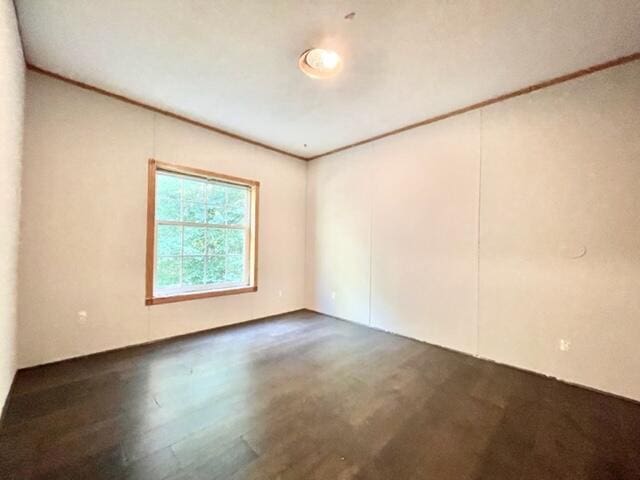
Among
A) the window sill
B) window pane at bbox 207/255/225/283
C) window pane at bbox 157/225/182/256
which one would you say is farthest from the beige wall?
window pane at bbox 157/225/182/256

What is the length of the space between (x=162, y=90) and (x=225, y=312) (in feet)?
9.41

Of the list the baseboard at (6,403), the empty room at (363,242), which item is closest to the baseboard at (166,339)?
the empty room at (363,242)

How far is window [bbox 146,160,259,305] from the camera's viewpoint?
3295mm

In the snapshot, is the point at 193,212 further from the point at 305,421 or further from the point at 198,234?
the point at 305,421

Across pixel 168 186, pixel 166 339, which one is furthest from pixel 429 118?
pixel 166 339

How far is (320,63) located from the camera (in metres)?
2.26

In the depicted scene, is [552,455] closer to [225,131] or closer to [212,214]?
[212,214]

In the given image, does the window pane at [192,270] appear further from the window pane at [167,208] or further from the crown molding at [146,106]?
the crown molding at [146,106]

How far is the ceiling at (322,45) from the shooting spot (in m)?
1.77

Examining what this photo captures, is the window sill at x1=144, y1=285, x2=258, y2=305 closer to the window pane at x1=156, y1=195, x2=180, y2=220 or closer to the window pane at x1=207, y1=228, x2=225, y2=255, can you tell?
the window pane at x1=207, y1=228, x2=225, y2=255

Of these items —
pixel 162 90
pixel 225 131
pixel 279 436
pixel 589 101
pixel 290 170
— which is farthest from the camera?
pixel 290 170

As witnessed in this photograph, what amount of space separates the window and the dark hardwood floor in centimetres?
93

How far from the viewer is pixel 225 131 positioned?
3.78m

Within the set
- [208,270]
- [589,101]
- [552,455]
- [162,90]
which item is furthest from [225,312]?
[589,101]
